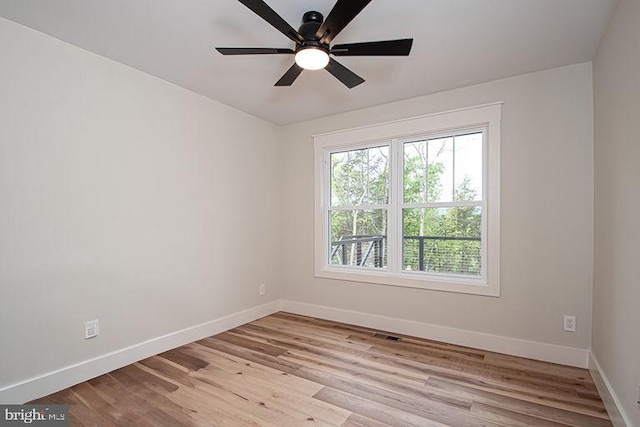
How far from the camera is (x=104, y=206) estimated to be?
2.56 m

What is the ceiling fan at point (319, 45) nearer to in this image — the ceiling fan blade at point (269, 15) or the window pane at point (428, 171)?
the ceiling fan blade at point (269, 15)

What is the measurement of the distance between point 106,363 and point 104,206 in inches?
48.7

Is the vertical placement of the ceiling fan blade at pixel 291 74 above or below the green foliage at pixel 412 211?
above

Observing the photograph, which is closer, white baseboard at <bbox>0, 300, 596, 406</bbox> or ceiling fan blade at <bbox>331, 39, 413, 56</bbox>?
ceiling fan blade at <bbox>331, 39, 413, 56</bbox>

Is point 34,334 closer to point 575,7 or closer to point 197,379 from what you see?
point 197,379

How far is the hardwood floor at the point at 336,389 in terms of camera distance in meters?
1.96

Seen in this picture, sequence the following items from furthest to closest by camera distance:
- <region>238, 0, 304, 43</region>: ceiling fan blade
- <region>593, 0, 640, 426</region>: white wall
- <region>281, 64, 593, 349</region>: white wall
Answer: <region>281, 64, 593, 349</region>: white wall
<region>593, 0, 640, 426</region>: white wall
<region>238, 0, 304, 43</region>: ceiling fan blade

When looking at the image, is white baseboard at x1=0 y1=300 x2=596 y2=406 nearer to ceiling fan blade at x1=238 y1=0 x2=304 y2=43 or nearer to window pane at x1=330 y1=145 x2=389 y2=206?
window pane at x1=330 y1=145 x2=389 y2=206

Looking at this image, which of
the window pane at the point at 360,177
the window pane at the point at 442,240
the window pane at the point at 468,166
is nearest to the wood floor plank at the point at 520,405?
the window pane at the point at 442,240

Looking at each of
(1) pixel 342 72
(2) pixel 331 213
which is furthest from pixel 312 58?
(2) pixel 331 213

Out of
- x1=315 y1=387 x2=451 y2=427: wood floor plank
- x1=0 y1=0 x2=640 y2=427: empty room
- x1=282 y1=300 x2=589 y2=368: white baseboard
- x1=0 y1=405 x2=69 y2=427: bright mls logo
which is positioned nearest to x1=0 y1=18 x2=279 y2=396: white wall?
x1=0 y1=0 x2=640 y2=427: empty room

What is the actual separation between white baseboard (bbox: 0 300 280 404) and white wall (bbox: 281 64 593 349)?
2083mm

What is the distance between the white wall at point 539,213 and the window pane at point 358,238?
0.60 meters

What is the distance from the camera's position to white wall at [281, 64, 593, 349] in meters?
2.63
